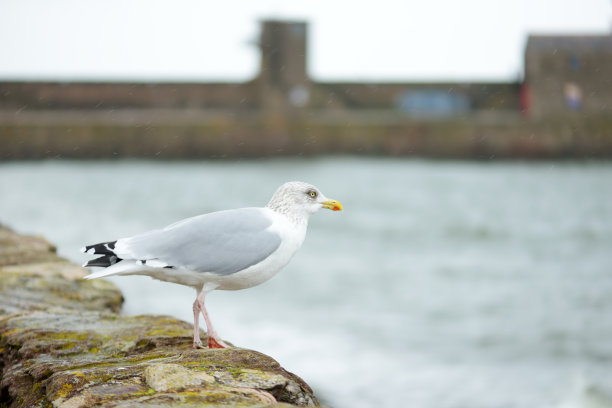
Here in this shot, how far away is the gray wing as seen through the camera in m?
2.54

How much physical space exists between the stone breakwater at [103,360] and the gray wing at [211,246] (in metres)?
0.27

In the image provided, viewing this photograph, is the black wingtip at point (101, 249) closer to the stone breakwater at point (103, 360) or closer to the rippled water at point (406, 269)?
the stone breakwater at point (103, 360)

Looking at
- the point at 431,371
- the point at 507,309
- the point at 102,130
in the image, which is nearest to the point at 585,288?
the point at 507,309

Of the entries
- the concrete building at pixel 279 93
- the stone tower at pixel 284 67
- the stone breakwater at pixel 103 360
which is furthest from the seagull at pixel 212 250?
the stone tower at pixel 284 67

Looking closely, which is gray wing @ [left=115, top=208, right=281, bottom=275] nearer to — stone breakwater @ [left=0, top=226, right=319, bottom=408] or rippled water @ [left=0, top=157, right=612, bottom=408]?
stone breakwater @ [left=0, top=226, right=319, bottom=408]

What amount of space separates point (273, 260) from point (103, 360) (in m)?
0.61

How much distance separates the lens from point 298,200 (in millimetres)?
2678

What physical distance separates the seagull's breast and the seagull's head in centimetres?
4

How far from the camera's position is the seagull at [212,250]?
253 centimetres

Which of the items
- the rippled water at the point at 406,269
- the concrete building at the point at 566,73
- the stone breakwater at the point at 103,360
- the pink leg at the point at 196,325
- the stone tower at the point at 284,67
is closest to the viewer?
the stone breakwater at the point at 103,360

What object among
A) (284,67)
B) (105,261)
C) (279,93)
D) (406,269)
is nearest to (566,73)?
(284,67)

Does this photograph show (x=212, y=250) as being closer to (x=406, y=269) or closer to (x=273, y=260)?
(x=273, y=260)

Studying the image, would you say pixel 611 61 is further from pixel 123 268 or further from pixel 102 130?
pixel 123 268

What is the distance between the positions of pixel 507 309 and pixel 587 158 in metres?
18.6
